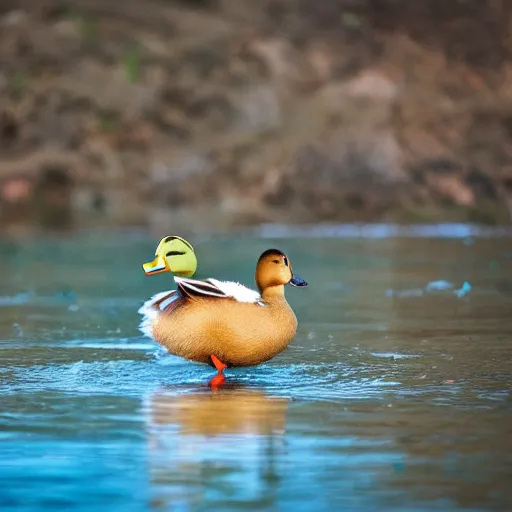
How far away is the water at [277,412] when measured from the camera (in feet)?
15.5

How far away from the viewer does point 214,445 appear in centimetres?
548

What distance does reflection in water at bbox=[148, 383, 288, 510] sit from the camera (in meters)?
4.70

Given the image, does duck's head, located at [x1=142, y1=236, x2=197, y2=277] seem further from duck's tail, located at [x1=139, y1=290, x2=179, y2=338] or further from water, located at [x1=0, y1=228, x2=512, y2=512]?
water, located at [x1=0, y1=228, x2=512, y2=512]

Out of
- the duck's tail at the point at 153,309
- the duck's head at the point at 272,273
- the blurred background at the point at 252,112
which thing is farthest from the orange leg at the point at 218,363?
the blurred background at the point at 252,112

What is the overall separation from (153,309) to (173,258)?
0.29 m

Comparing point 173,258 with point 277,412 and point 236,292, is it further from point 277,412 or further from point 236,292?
point 277,412

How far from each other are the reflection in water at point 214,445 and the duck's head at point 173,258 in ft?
2.80

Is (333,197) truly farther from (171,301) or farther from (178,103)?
(171,301)

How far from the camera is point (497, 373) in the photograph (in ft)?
24.3

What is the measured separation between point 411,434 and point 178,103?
23840 mm

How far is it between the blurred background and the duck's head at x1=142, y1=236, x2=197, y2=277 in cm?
1743

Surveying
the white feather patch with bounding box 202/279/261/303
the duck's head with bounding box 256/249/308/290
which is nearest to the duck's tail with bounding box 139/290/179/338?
the white feather patch with bounding box 202/279/261/303

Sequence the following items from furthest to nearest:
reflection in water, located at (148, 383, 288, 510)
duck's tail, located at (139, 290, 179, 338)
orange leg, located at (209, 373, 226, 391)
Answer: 1. duck's tail, located at (139, 290, 179, 338)
2. orange leg, located at (209, 373, 226, 391)
3. reflection in water, located at (148, 383, 288, 510)

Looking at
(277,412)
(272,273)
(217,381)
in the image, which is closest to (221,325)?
(217,381)
